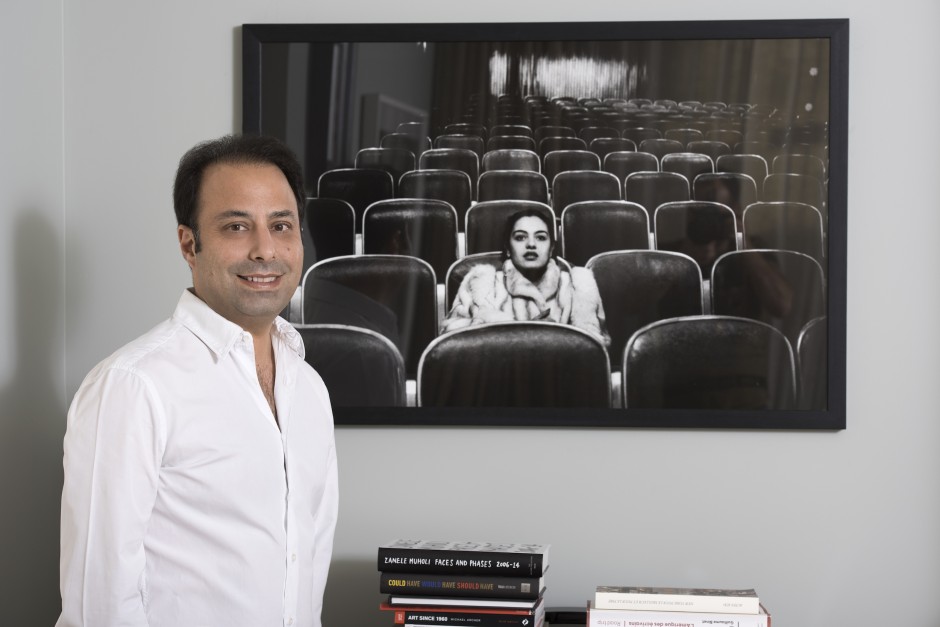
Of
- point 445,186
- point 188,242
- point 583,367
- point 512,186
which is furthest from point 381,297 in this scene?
point 188,242

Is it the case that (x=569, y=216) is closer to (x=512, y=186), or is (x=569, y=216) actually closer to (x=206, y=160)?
(x=512, y=186)

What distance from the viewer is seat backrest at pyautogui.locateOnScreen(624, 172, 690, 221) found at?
238 centimetres

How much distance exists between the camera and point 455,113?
2.42 metres

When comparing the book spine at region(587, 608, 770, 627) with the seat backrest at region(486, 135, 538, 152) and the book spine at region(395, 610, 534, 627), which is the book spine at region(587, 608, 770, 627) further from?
the seat backrest at region(486, 135, 538, 152)

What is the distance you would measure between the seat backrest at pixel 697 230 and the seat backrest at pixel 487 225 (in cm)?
36

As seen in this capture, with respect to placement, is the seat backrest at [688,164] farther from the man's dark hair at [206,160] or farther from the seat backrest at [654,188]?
the man's dark hair at [206,160]

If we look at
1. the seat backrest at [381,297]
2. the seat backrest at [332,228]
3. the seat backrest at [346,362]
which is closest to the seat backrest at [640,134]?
the seat backrest at [381,297]

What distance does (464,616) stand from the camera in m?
2.12

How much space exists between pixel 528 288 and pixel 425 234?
0.29 m

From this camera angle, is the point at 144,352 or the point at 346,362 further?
the point at 346,362

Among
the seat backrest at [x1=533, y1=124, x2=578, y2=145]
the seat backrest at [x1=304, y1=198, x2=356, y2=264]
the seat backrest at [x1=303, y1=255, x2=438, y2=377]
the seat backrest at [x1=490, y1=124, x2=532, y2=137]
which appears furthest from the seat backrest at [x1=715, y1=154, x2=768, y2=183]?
the seat backrest at [x1=304, y1=198, x2=356, y2=264]

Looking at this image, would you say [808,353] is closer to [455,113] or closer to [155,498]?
[455,113]

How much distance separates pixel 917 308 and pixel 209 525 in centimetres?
169

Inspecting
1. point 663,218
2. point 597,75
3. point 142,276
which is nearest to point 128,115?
point 142,276
